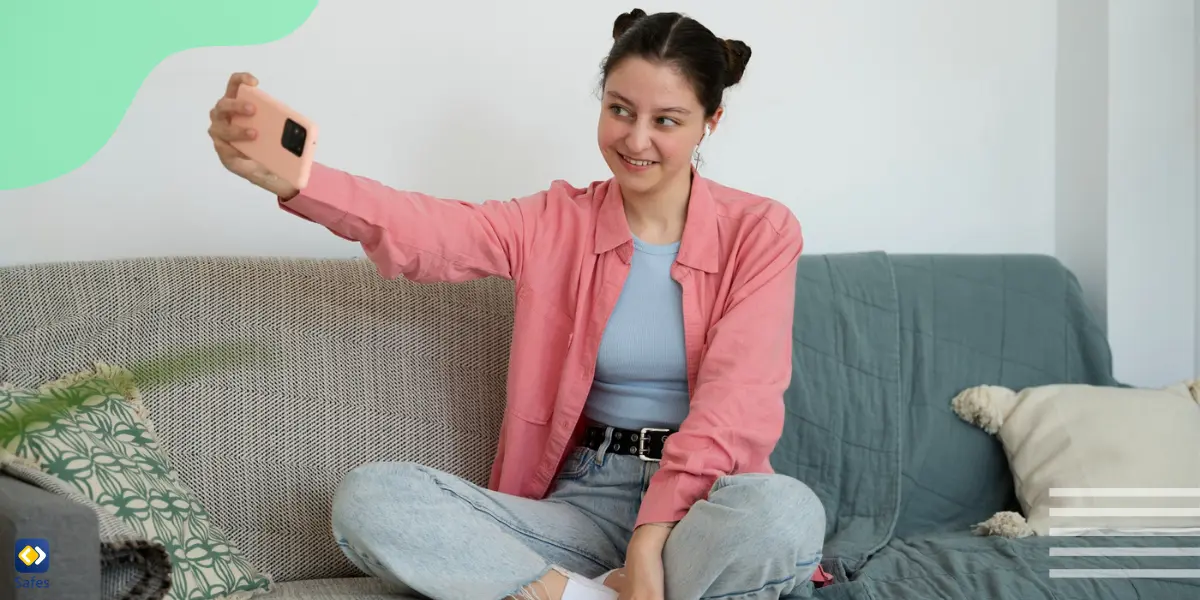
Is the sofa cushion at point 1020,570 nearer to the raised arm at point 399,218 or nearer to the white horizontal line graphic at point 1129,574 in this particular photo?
the white horizontal line graphic at point 1129,574

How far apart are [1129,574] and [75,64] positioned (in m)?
1.93

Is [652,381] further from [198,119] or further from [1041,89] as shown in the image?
[1041,89]

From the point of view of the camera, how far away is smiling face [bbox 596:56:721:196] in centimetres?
168

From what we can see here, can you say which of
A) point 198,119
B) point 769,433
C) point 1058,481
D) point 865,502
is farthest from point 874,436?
point 198,119

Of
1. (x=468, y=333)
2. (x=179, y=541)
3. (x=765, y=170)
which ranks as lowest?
(x=179, y=541)

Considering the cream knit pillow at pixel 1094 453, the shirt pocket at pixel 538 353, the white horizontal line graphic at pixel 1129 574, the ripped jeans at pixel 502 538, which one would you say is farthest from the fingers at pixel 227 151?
the cream knit pillow at pixel 1094 453

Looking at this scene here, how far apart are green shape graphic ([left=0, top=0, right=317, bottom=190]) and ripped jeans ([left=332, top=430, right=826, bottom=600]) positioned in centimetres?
89

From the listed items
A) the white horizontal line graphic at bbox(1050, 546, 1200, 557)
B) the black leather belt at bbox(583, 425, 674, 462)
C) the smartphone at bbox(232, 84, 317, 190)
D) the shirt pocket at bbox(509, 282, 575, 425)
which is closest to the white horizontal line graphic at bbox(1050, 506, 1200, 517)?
the white horizontal line graphic at bbox(1050, 546, 1200, 557)

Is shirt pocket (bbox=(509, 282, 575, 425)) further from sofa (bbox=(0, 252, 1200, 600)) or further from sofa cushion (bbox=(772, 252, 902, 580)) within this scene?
sofa cushion (bbox=(772, 252, 902, 580))

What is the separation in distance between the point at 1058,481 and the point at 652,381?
835 millimetres

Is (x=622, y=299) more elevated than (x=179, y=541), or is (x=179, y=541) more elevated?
(x=622, y=299)

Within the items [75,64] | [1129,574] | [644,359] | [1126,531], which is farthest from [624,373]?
[75,64]

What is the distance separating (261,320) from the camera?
72.5 inches

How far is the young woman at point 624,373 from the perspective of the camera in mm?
1516
